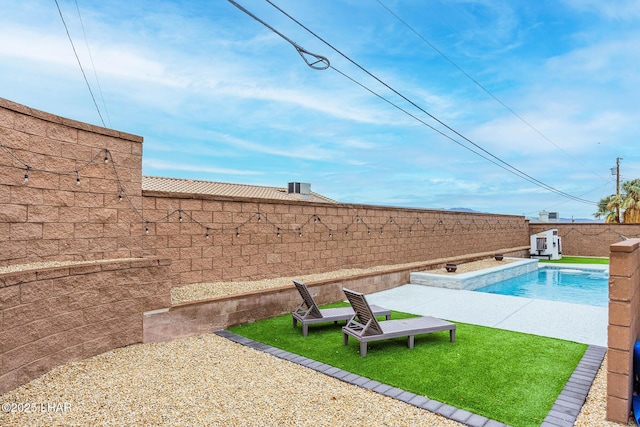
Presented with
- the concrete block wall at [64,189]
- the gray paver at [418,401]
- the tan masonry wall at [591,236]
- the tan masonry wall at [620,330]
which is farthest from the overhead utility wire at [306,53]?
the tan masonry wall at [591,236]

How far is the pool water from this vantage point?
40.2 feet

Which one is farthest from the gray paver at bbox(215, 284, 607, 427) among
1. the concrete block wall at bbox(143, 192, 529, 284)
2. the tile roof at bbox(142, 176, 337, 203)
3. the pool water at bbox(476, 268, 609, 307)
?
the tile roof at bbox(142, 176, 337, 203)

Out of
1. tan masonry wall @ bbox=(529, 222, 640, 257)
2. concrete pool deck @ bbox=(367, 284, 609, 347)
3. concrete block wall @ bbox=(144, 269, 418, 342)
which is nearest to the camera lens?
concrete block wall @ bbox=(144, 269, 418, 342)

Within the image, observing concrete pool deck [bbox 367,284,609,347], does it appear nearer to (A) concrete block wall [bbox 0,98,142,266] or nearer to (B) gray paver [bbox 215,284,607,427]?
(B) gray paver [bbox 215,284,607,427]

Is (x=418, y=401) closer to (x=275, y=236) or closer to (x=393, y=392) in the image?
(x=393, y=392)

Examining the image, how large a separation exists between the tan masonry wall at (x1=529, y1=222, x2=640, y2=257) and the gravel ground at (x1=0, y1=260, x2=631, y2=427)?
2254cm

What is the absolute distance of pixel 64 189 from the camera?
5887 millimetres

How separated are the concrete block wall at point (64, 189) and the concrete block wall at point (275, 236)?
0.65 meters

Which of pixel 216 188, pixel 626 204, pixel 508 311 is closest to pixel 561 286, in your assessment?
pixel 508 311

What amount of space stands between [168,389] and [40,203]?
331cm

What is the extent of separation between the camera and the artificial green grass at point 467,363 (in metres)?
4.17

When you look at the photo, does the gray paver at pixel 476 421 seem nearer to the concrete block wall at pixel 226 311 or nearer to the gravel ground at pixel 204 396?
the gravel ground at pixel 204 396

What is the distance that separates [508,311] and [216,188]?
16.0m

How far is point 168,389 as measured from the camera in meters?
4.47
